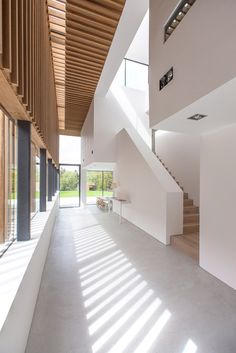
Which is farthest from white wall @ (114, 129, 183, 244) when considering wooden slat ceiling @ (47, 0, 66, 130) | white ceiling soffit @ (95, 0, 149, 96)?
wooden slat ceiling @ (47, 0, 66, 130)

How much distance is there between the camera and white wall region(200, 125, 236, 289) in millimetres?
2443

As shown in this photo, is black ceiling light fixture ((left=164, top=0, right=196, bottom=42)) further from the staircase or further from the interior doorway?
the interior doorway

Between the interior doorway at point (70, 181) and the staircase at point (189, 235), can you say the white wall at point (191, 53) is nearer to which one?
the staircase at point (189, 235)

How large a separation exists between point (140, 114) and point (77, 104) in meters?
2.89

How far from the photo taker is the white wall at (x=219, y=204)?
2.44m

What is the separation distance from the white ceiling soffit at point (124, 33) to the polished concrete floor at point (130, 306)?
15.4 ft

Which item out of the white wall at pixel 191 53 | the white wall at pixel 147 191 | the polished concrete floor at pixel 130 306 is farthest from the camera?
the white wall at pixel 147 191

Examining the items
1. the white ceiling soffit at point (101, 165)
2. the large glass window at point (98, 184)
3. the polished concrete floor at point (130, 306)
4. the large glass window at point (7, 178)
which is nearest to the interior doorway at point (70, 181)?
the large glass window at point (98, 184)

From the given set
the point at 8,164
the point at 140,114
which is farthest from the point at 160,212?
the point at 140,114

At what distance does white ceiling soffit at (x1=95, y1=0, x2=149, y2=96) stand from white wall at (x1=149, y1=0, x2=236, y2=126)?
0.73 m

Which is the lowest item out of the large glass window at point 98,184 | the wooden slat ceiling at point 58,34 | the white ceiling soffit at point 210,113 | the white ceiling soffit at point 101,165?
the large glass window at point 98,184

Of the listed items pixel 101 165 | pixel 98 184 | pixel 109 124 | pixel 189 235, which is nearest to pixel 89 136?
pixel 109 124

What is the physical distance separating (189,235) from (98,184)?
23.5ft

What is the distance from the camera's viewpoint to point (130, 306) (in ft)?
6.66
